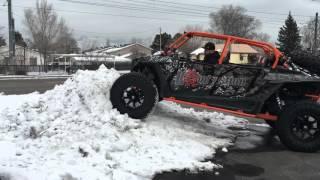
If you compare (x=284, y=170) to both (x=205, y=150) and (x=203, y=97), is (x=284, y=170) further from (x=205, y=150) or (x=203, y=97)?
(x=203, y=97)

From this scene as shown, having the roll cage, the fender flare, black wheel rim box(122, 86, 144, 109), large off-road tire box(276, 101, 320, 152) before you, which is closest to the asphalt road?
large off-road tire box(276, 101, 320, 152)

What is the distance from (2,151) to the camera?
19.6ft

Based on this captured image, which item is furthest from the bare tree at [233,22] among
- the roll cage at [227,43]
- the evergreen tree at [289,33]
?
the roll cage at [227,43]

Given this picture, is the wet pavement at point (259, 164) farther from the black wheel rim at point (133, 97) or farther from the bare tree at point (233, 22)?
the bare tree at point (233, 22)

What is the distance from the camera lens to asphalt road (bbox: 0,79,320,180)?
5921mm

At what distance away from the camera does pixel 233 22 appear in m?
95.7

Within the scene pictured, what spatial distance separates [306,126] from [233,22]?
90.3 meters

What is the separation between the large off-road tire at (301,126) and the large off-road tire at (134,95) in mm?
2236

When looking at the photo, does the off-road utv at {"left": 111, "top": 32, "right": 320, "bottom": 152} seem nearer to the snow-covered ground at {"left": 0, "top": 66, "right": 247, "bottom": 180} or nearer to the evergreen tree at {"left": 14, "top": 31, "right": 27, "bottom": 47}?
the snow-covered ground at {"left": 0, "top": 66, "right": 247, "bottom": 180}

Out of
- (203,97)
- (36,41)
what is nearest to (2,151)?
(203,97)

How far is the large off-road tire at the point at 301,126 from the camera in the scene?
24.5 ft

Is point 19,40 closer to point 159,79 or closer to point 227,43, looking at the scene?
point 159,79

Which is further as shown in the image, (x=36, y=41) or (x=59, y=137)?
(x=36, y=41)

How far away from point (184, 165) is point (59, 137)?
5.97 feet
